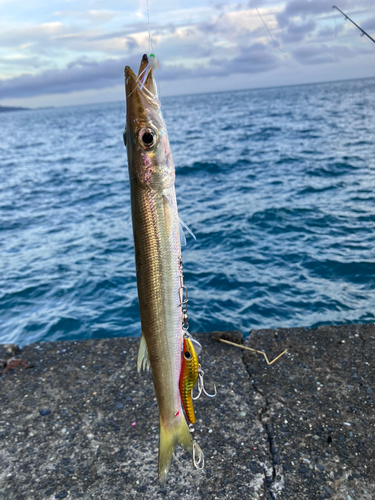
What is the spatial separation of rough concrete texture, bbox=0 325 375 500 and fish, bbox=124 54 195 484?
2.97ft

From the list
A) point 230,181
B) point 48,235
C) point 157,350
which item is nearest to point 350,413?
point 157,350

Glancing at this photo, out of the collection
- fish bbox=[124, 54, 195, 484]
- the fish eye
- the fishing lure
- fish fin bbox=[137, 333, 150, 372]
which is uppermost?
the fish eye

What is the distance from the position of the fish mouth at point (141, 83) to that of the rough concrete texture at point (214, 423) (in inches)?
113

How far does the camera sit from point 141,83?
2.08 m

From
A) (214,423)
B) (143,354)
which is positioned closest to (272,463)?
(214,423)

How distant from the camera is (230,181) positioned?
17844mm

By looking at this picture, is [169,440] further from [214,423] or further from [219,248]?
[219,248]

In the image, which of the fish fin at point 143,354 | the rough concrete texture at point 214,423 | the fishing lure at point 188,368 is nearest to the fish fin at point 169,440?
the fishing lure at point 188,368

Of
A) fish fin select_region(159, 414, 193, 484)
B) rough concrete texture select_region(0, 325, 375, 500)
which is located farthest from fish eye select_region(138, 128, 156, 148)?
rough concrete texture select_region(0, 325, 375, 500)

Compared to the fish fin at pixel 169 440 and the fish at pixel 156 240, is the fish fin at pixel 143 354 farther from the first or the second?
the fish fin at pixel 169 440

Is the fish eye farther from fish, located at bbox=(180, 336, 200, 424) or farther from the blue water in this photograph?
the blue water

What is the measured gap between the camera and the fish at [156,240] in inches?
82.6

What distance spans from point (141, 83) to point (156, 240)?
2.82 feet

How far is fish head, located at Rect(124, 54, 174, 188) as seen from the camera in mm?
2082
